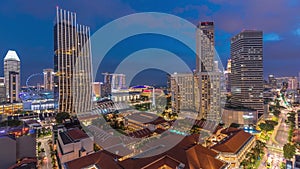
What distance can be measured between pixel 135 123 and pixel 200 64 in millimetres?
10649

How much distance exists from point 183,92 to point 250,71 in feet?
25.1

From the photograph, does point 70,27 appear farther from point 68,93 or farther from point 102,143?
point 102,143

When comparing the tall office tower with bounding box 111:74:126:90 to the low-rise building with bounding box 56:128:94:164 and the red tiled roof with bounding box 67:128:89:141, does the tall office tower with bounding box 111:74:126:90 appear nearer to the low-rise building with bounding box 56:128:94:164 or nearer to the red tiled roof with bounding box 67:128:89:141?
the red tiled roof with bounding box 67:128:89:141

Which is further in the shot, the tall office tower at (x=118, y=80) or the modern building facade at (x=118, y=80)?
the tall office tower at (x=118, y=80)

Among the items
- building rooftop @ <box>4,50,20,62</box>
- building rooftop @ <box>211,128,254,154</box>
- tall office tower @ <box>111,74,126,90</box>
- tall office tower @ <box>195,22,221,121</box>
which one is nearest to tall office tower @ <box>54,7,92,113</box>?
tall office tower @ <box>111,74,126,90</box>

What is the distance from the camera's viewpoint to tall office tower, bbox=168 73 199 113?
17.1 m

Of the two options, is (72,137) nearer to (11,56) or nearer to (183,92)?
(183,92)

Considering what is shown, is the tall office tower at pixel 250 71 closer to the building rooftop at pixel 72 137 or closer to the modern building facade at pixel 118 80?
the modern building facade at pixel 118 80

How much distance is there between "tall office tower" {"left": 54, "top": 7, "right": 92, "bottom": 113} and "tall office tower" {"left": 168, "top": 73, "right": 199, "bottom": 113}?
32.7 ft

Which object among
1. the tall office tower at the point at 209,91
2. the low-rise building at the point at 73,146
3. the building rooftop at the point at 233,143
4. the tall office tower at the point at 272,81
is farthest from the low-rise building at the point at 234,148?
the tall office tower at the point at 272,81

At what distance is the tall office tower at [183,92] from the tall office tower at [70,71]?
9962 millimetres

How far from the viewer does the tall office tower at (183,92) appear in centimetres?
1708

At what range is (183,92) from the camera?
17.9 metres

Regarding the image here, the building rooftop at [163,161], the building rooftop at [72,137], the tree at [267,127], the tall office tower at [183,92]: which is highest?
the tall office tower at [183,92]
